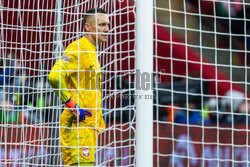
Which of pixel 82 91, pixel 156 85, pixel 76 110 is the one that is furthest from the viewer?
pixel 156 85

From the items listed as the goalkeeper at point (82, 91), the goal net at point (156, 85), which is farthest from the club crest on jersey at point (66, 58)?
the goal net at point (156, 85)

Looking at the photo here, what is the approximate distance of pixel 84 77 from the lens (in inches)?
91.4

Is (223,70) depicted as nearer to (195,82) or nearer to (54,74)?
(195,82)

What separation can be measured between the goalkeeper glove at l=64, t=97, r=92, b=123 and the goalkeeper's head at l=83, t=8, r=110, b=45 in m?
0.36

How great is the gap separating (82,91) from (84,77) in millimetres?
82

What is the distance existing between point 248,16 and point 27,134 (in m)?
2.56

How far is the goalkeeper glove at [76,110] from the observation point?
7.14 ft

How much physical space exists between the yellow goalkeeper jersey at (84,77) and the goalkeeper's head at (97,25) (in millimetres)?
55

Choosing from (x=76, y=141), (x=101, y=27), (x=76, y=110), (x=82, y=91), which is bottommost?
(x=76, y=141)

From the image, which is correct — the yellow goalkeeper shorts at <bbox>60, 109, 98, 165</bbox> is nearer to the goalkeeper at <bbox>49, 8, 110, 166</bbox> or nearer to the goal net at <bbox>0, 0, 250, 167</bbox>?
the goalkeeper at <bbox>49, 8, 110, 166</bbox>

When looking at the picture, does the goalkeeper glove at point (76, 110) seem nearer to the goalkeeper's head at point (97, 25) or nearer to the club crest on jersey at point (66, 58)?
the club crest on jersey at point (66, 58)

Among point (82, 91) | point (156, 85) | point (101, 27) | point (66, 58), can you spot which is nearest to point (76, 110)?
point (82, 91)

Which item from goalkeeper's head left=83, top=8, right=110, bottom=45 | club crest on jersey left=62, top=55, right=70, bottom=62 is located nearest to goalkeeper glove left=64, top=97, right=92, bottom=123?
club crest on jersey left=62, top=55, right=70, bottom=62

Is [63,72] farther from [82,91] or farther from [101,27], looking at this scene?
[101,27]
